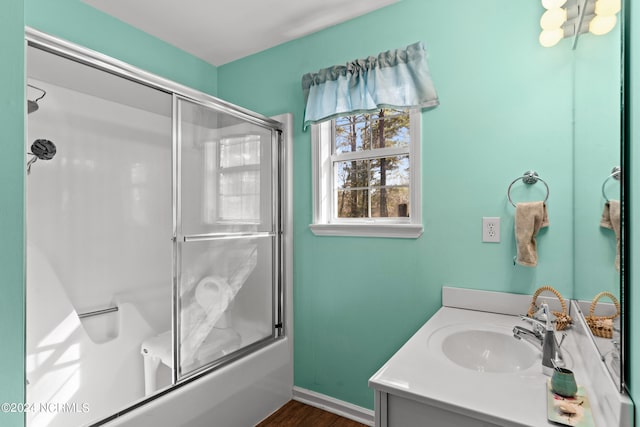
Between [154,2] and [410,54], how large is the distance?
1.48 m

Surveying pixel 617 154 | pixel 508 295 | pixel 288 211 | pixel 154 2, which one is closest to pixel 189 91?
pixel 154 2

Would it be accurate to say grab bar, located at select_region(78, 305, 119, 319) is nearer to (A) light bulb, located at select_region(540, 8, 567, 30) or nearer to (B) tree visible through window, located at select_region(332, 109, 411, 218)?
(B) tree visible through window, located at select_region(332, 109, 411, 218)

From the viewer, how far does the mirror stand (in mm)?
880

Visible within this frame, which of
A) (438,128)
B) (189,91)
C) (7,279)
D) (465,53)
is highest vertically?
(465,53)

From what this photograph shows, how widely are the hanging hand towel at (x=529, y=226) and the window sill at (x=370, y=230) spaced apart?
0.47m

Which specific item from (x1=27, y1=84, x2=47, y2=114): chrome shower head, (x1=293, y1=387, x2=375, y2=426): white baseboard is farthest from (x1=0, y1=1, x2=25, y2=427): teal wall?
(x1=293, y1=387, x2=375, y2=426): white baseboard

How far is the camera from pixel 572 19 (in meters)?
1.42

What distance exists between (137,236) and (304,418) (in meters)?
1.62

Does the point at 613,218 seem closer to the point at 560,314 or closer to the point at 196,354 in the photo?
the point at 560,314

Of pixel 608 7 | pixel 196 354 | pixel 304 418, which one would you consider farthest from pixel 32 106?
pixel 608 7

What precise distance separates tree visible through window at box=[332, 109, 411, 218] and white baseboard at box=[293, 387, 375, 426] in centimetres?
117

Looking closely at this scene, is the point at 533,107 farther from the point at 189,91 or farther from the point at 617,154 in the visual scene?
the point at 189,91

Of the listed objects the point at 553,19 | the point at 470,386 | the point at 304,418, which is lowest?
the point at 304,418

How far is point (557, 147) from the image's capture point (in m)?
1.53
